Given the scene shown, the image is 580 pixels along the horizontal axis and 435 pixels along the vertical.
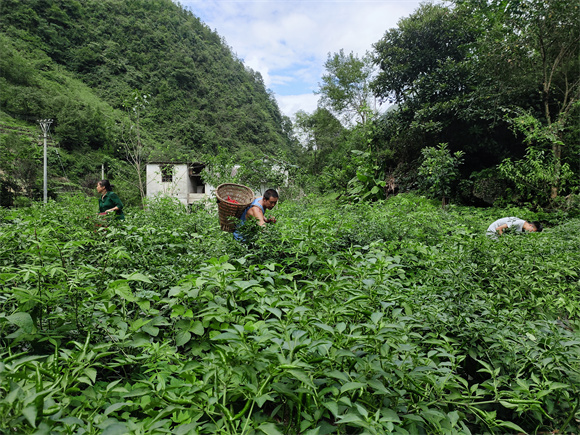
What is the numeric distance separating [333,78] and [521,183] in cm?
2495

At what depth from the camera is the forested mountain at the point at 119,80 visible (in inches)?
1379

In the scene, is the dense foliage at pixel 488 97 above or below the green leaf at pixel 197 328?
above

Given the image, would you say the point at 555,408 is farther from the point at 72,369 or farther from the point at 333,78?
the point at 333,78

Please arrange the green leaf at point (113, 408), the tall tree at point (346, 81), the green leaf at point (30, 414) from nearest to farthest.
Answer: the green leaf at point (30, 414) → the green leaf at point (113, 408) → the tall tree at point (346, 81)

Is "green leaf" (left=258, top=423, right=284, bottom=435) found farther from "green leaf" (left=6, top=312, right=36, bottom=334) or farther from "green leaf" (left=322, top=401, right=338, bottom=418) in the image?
"green leaf" (left=6, top=312, right=36, bottom=334)

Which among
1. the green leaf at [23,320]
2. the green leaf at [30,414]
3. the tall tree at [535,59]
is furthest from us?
the tall tree at [535,59]

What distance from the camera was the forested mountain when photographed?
1379 inches

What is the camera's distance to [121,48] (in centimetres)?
5269

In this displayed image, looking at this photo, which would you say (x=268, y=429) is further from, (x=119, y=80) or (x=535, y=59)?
(x=119, y=80)

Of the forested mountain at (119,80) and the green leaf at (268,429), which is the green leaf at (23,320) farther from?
the forested mountain at (119,80)

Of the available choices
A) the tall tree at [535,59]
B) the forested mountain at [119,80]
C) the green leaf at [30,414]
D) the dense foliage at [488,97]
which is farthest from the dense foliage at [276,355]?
the forested mountain at [119,80]

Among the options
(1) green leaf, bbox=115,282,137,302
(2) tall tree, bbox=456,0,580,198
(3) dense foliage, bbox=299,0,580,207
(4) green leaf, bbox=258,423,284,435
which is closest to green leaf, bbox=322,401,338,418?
(4) green leaf, bbox=258,423,284,435

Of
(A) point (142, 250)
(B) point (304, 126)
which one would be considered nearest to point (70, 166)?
(B) point (304, 126)

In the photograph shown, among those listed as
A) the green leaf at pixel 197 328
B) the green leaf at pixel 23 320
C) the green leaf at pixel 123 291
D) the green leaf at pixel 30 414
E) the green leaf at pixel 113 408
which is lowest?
the green leaf at pixel 113 408
